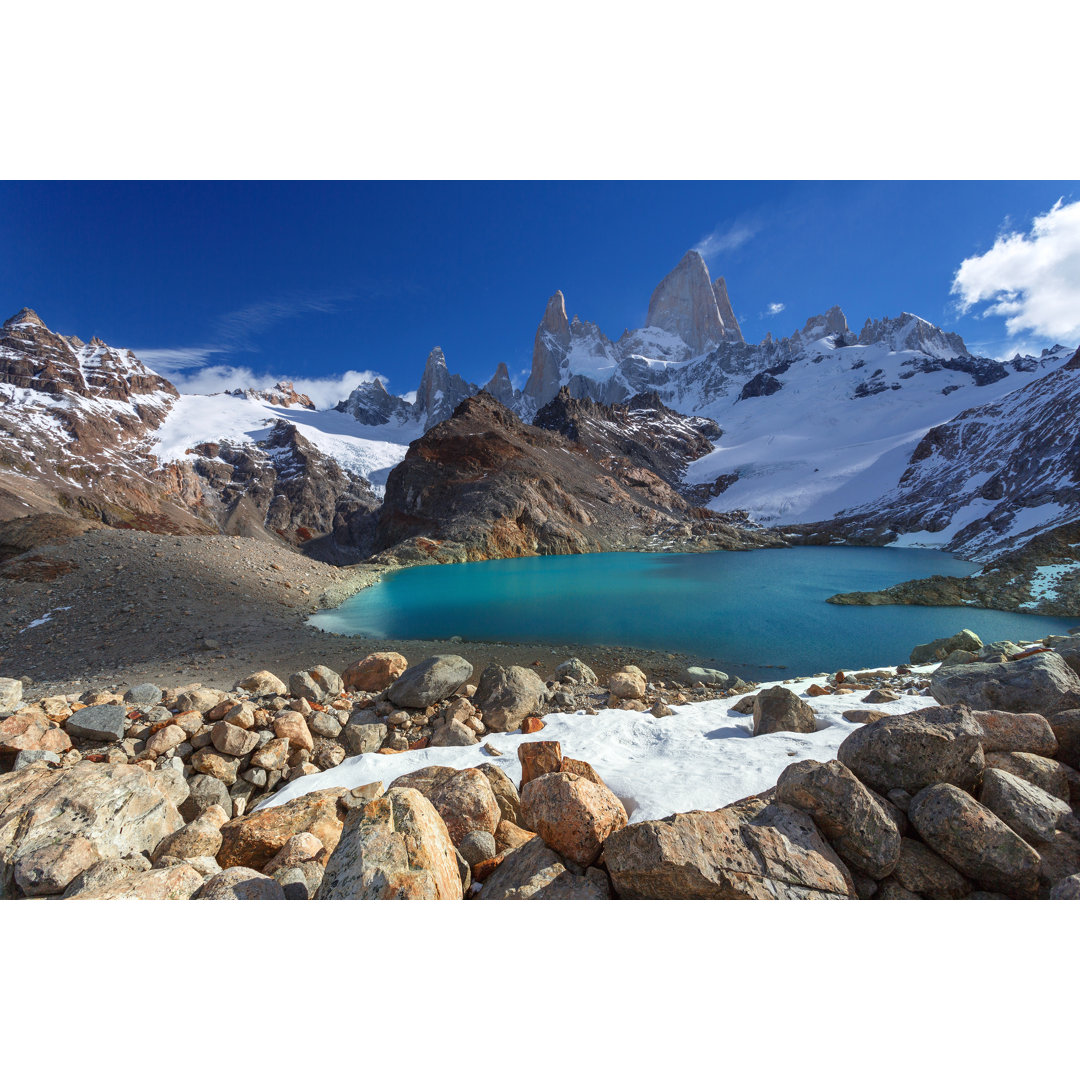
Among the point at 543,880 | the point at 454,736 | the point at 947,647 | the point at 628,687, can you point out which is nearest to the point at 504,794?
the point at 543,880

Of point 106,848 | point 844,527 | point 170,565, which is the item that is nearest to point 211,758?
point 106,848

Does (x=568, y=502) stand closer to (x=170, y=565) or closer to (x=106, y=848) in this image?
(x=170, y=565)

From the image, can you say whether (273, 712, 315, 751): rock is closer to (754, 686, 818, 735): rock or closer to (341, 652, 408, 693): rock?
(341, 652, 408, 693): rock

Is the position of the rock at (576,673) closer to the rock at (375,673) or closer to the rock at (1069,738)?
the rock at (375,673)

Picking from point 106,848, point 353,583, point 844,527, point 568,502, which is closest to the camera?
point 106,848

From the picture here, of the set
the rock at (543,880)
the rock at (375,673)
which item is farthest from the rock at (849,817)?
the rock at (375,673)

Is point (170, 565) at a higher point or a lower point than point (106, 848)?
higher

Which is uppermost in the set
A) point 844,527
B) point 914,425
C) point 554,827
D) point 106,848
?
point 914,425

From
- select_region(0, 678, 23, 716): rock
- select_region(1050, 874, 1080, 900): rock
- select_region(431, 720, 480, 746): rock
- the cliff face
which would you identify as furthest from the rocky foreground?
the cliff face
